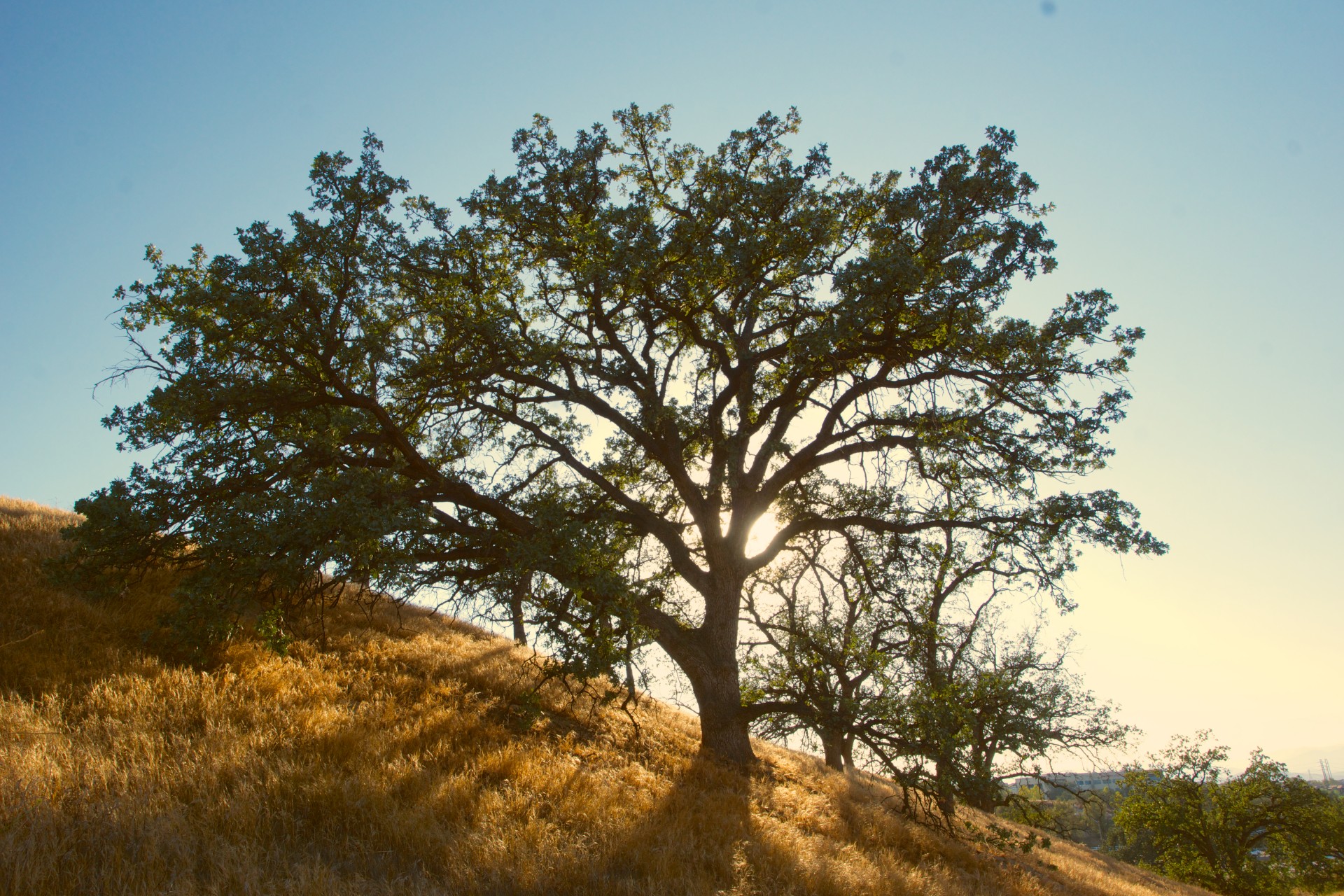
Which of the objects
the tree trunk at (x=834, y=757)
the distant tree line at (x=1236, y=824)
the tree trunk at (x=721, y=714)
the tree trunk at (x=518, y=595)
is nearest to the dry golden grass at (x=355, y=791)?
the tree trunk at (x=721, y=714)

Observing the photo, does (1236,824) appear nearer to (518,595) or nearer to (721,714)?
(721,714)

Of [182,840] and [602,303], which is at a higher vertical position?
[602,303]

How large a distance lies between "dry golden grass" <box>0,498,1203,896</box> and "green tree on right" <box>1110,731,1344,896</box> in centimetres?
3181

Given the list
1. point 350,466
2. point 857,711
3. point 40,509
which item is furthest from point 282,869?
point 40,509

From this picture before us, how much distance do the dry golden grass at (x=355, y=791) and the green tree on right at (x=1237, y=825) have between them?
104ft

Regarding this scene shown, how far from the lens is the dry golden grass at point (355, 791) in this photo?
5.67m

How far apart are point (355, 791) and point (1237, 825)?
4637 cm

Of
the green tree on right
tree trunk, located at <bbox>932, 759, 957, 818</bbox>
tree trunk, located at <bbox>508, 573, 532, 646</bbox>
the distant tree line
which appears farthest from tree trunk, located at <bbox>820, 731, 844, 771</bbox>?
the green tree on right

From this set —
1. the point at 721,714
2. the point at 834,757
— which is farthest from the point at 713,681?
the point at 834,757

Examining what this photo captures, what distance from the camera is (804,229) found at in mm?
12164

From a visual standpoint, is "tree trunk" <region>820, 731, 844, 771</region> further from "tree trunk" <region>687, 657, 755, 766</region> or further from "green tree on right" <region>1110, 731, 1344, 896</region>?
"green tree on right" <region>1110, 731, 1344, 896</region>

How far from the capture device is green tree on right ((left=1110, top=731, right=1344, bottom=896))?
34531mm

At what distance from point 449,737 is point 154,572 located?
7272 mm

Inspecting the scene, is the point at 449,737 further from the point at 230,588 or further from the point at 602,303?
the point at 602,303
